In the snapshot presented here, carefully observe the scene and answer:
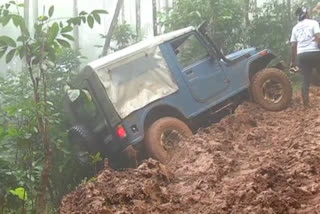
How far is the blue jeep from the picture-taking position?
6270 millimetres

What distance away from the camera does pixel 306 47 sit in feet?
22.4

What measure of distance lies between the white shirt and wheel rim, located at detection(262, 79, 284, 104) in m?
0.75

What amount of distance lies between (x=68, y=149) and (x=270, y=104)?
3450 mm

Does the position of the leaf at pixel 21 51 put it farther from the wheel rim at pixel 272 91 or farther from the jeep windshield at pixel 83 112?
the wheel rim at pixel 272 91

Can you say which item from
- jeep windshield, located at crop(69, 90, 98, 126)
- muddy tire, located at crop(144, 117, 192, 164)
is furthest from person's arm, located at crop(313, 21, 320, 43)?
jeep windshield, located at crop(69, 90, 98, 126)

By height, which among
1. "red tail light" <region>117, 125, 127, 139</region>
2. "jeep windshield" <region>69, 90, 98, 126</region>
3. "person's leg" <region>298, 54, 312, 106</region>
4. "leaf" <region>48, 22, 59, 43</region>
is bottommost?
"red tail light" <region>117, 125, 127, 139</region>

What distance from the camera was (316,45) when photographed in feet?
22.2

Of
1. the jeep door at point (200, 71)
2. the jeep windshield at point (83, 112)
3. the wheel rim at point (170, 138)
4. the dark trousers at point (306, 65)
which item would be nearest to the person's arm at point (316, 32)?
the dark trousers at point (306, 65)

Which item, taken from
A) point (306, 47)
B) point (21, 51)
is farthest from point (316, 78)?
point (21, 51)

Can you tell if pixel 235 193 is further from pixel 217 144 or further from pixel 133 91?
pixel 133 91

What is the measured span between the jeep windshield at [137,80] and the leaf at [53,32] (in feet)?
8.82

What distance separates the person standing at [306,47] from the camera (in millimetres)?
6773

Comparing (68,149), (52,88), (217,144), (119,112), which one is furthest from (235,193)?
(52,88)

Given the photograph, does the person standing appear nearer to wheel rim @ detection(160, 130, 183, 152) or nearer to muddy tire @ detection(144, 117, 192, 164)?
muddy tire @ detection(144, 117, 192, 164)
